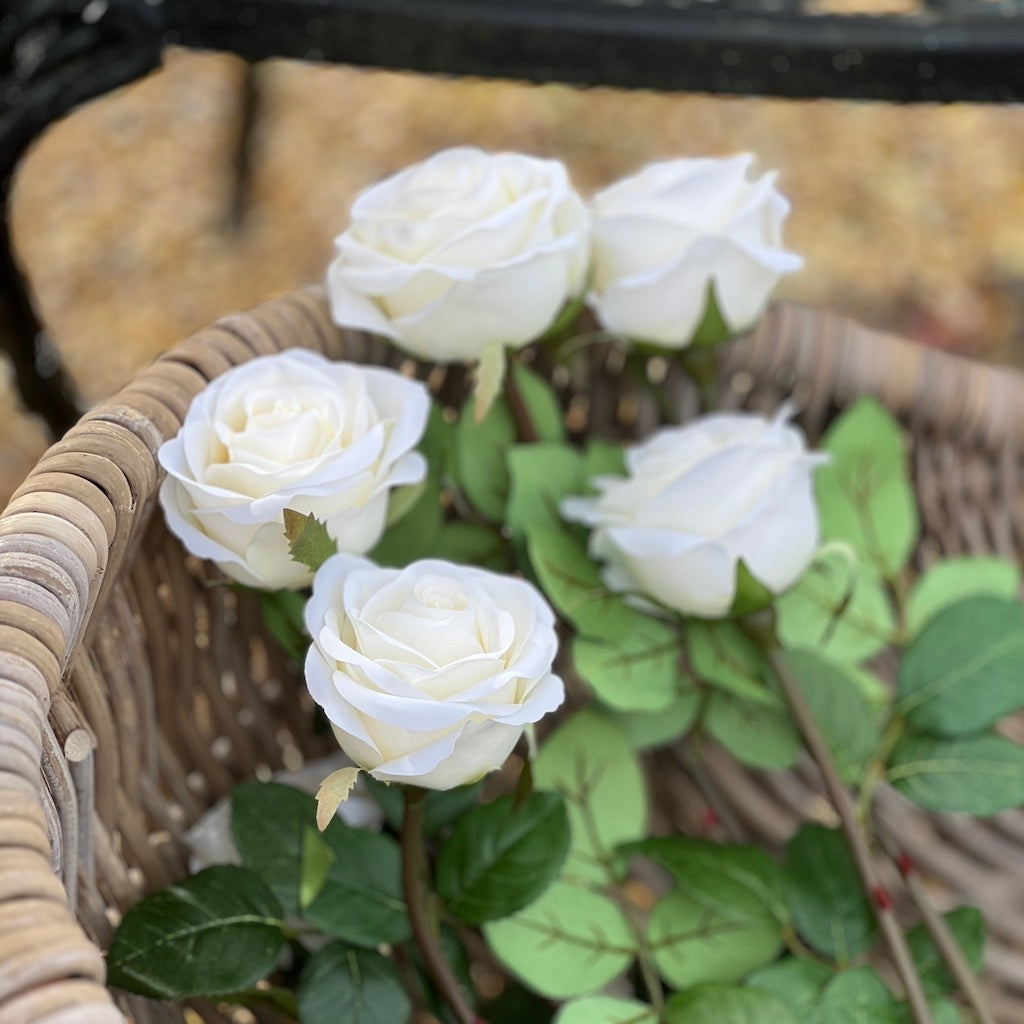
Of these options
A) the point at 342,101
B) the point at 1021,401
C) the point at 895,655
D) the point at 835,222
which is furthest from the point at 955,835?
the point at 342,101

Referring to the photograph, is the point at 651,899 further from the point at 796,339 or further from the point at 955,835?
the point at 796,339

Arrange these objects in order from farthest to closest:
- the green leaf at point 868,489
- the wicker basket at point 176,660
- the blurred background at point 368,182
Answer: the blurred background at point 368,182 < the green leaf at point 868,489 < the wicker basket at point 176,660

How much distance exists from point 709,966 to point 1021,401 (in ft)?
1.19

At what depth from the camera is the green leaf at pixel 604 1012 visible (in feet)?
1.32

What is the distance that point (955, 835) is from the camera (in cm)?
65

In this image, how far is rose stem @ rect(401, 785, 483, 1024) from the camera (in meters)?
0.38

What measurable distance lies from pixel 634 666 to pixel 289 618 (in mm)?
140

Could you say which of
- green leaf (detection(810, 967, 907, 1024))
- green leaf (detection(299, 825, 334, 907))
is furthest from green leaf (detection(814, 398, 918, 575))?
green leaf (detection(299, 825, 334, 907))

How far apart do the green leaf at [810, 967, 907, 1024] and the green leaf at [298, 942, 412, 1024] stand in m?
0.15

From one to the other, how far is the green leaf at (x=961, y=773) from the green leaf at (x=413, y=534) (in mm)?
215

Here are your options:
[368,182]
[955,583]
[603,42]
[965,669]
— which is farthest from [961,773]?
[368,182]

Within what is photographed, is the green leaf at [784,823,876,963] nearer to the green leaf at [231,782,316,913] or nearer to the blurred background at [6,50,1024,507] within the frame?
the green leaf at [231,782,316,913]

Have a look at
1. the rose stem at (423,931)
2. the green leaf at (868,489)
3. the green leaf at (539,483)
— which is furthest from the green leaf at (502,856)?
the green leaf at (868,489)

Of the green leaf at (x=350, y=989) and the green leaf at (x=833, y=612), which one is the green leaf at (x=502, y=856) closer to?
the green leaf at (x=350, y=989)
